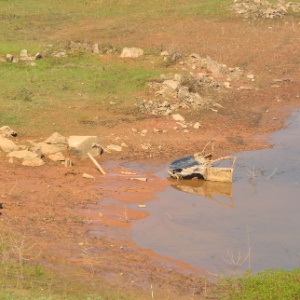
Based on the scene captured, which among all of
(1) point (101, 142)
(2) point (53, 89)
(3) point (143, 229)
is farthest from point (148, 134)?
(3) point (143, 229)

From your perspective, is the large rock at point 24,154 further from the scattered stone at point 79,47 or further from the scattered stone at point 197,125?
the scattered stone at point 79,47

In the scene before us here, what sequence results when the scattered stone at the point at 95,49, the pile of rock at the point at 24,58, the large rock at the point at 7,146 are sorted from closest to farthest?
the large rock at the point at 7,146, the pile of rock at the point at 24,58, the scattered stone at the point at 95,49

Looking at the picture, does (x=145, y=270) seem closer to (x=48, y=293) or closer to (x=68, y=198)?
(x=48, y=293)

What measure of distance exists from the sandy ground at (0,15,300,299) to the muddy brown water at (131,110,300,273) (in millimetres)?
507

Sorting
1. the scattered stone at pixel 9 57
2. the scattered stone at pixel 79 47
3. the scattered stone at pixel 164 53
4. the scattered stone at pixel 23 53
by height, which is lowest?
the scattered stone at pixel 164 53

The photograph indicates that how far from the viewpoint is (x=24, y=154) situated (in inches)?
821

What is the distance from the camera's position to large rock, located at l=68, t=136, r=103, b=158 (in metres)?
21.4

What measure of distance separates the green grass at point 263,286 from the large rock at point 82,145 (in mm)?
8490

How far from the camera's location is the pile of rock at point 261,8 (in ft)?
131

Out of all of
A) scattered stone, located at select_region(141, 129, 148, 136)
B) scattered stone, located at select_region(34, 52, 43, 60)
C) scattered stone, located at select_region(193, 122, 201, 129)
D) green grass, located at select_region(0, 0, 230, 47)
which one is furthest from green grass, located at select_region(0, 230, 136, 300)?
green grass, located at select_region(0, 0, 230, 47)

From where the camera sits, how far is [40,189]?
19.0 m

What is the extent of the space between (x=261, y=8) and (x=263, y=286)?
2898cm

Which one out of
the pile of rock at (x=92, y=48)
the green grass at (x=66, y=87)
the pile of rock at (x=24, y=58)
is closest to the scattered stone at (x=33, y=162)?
the green grass at (x=66, y=87)

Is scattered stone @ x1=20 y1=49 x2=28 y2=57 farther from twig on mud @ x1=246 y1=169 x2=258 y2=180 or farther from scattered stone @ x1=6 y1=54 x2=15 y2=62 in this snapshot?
twig on mud @ x1=246 y1=169 x2=258 y2=180
